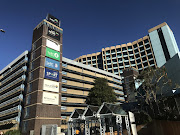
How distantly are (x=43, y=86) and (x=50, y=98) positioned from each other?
3.66 m

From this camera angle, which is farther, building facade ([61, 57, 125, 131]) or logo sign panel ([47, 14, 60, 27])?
logo sign panel ([47, 14, 60, 27])

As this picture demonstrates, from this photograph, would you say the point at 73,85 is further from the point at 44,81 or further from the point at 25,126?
the point at 25,126

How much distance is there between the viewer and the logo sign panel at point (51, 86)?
→ 40431mm

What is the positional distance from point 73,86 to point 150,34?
213 feet

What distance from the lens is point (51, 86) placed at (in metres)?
41.5

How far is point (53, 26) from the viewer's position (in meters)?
50.0

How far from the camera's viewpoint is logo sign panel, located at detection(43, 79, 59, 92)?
40.4m

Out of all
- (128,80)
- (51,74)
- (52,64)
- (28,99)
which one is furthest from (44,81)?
(128,80)

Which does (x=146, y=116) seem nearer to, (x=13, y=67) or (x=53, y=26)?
(x=53, y=26)

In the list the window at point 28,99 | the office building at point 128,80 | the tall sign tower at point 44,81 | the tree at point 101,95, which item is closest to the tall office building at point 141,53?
the office building at point 128,80

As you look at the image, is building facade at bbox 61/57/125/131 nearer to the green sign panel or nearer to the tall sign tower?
the tall sign tower

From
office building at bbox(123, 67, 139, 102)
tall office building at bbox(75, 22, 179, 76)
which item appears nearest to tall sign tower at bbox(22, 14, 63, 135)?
office building at bbox(123, 67, 139, 102)

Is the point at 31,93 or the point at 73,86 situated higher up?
the point at 73,86

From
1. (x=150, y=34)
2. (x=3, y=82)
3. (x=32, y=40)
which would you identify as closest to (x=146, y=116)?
(x=32, y=40)
